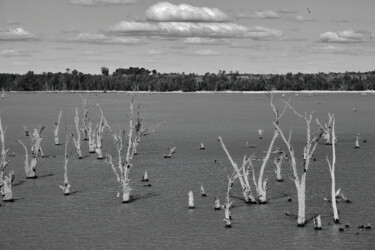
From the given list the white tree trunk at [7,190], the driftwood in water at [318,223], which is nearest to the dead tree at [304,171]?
the driftwood in water at [318,223]

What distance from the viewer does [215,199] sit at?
41.1 metres

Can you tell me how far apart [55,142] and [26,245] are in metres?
43.2

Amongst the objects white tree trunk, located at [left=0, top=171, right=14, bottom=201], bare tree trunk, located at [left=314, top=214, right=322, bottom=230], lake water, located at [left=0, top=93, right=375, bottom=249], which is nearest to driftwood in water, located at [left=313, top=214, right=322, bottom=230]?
bare tree trunk, located at [left=314, top=214, right=322, bottom=230]

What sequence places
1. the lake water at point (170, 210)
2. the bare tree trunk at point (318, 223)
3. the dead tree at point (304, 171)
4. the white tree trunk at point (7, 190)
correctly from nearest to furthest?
1. the dead tree at point (304, 171)
2. the lake water at point (170, 210)
3. the bare tree trunk at point (318, 223)
4. the white tree trunk at point (7, 190)

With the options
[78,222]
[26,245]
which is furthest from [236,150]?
[26,245]

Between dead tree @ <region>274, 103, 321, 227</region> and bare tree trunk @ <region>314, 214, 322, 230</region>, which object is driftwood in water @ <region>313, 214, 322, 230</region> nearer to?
bare tree trunk @ <region>314, 214, 322, 230</region>

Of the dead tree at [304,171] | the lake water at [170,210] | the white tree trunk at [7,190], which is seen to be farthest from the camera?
the white tree trunk at [7,190]

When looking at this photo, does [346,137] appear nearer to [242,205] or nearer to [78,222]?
[242,205]

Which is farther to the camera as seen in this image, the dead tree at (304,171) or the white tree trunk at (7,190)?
the white tree trunk at (7,190)

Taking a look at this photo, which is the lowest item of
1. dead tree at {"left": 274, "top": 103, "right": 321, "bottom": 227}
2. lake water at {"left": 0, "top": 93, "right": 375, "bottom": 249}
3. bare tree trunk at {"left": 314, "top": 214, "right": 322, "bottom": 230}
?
lake water at {"left": 0, "top": 93, "right": 375, "bottom": 249}

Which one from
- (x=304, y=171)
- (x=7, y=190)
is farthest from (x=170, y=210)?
(x=7, y=190)

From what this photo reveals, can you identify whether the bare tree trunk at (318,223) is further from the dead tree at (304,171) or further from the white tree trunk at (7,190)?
the white tree trunk at (7,190)

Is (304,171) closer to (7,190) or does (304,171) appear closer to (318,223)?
(318,223)

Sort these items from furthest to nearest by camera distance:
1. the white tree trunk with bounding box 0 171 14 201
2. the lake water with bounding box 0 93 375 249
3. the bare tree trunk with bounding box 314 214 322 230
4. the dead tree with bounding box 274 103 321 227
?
the white tree trunk with bounding box 0 171 14 201 < the bare tree trunk with bounding box 314 214 322 230 < the lake water with bounding box 0 93 375 249 < the dead tree with bounding box 274 103 321 227
